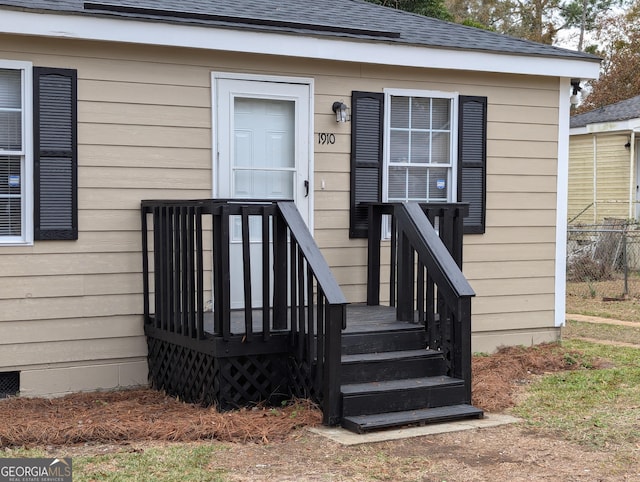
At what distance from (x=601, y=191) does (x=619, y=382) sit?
487 inches

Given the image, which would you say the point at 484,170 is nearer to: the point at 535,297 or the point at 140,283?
the point at 535,297

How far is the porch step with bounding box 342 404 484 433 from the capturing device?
5621 millimetres

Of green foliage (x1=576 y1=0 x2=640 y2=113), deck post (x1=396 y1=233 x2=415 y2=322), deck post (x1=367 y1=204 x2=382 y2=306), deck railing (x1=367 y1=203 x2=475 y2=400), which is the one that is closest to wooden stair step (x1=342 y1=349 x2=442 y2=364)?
deck railing (x1=367 y1=203 x2=475 y2=400)

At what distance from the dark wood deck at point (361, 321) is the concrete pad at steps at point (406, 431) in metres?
0.89

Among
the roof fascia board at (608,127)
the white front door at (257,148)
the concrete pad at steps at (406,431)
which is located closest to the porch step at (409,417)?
the concrete pad at steps at (406,431)

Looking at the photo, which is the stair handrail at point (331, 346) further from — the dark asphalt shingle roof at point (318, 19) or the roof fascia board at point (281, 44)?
the dark asphalt shingle roof at point (318, 19)

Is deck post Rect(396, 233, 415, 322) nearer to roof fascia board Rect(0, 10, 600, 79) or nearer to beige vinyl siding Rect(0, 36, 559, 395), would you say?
beige vinyl siding Rect(0, 36, 559, 395)

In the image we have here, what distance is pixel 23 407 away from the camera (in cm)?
648

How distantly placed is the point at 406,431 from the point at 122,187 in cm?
292

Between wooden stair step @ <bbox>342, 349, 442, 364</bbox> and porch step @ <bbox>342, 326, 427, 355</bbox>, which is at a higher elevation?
porch step @ <bbox>342, 326, 427, 355</bbox>

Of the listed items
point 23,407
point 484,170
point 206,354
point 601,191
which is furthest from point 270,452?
point 601,191

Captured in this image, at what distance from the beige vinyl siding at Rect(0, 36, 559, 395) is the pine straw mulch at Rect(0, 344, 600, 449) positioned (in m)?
0.38

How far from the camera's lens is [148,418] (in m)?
5.98

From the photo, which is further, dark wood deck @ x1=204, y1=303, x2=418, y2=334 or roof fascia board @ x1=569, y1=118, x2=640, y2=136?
roof fascia board @ x1=569, y1=118, x2=640, y2=136
